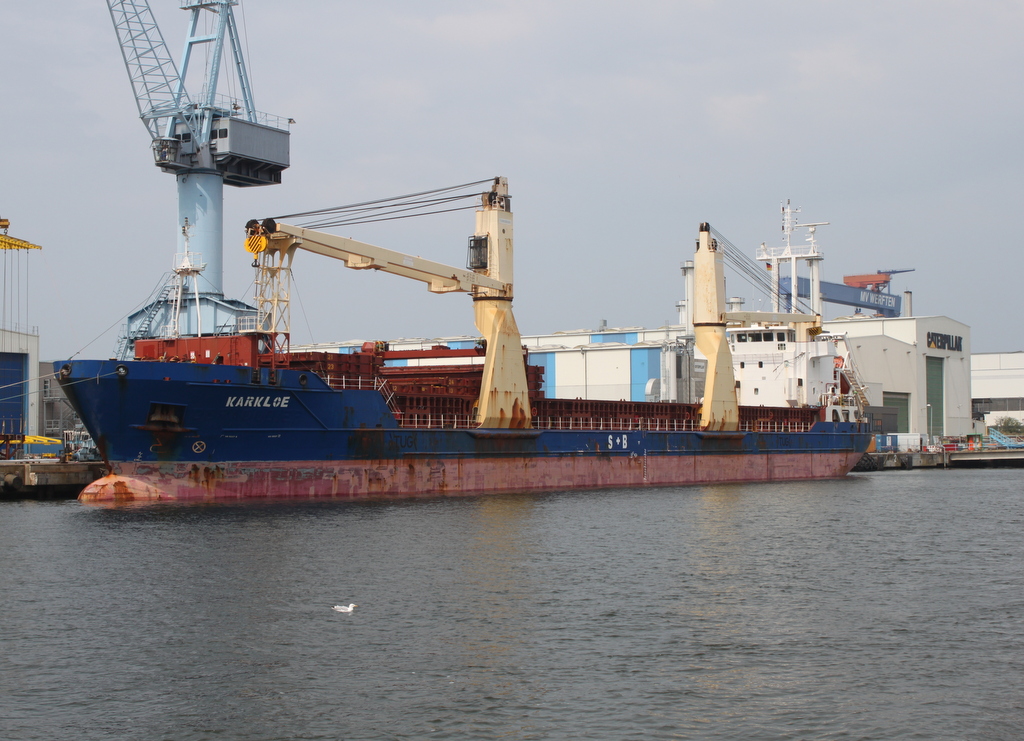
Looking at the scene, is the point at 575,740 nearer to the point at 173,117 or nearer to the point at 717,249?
the point at 717,249

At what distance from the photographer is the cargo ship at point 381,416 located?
26.1 meters

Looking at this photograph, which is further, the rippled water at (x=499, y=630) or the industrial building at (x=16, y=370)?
the industrial building at (x=16, y=370)

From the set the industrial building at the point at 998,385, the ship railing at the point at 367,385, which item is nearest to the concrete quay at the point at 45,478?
the ship railing at the point at 367,385

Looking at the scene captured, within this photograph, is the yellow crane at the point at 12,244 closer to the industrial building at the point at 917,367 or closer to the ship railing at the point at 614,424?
the ship railing at the point at 614,424

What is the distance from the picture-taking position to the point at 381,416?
2966 centimetres

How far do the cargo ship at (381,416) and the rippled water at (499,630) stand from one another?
8.81ft

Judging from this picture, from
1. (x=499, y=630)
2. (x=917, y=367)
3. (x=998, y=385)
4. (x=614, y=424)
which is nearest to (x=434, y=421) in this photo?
(x=614, y=424)

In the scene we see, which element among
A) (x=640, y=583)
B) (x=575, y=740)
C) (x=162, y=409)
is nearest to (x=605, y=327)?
(x=162, y=409)

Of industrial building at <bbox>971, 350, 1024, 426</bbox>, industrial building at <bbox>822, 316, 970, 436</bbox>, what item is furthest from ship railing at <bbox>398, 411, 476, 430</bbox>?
industrial building at <bbox>971, 350, 1024, 426</bbox>

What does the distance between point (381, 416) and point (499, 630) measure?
1610cm

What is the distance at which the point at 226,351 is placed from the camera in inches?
1131

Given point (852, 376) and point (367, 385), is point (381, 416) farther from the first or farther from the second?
point (852, 376)

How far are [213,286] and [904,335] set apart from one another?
4883cm

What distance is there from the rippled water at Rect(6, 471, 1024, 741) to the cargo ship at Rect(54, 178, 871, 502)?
8.81ft
